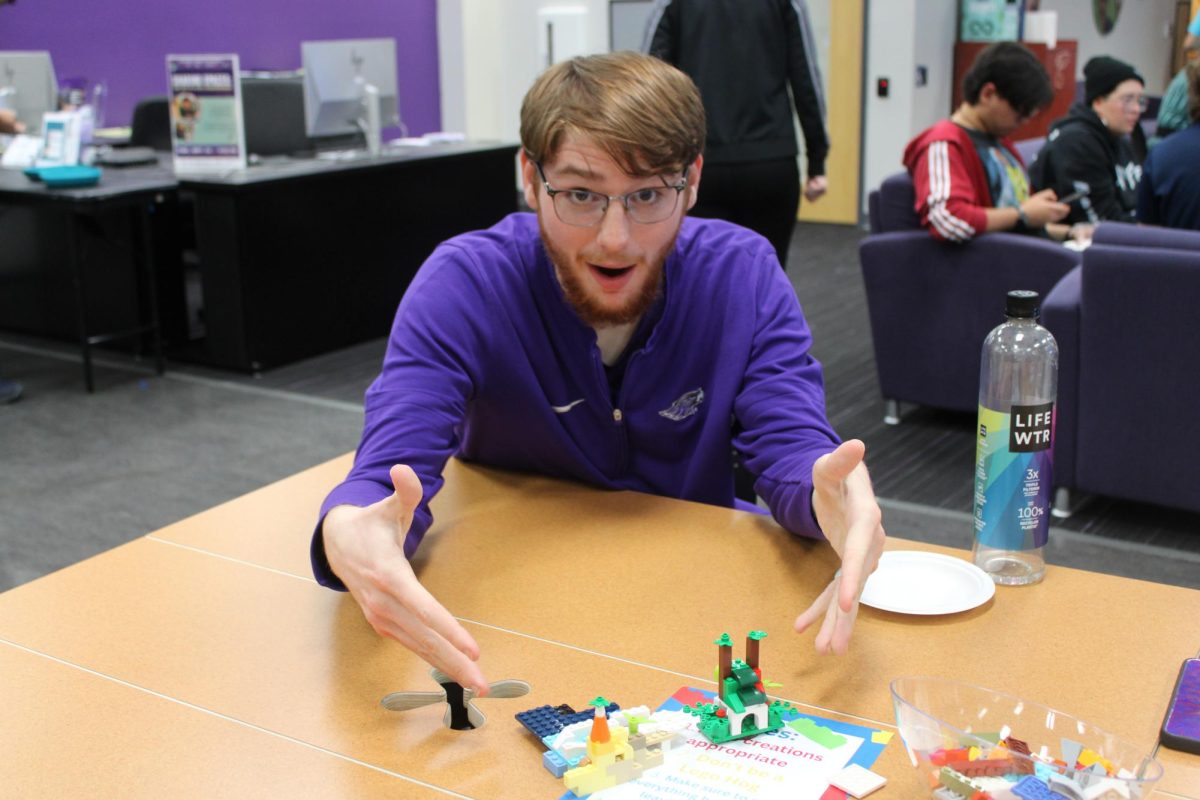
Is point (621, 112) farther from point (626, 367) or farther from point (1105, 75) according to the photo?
point (1105, 75)

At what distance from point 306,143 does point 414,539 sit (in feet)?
15.3

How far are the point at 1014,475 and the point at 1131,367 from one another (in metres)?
2.05

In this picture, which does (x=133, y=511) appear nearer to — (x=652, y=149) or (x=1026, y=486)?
(x=652, y=149)

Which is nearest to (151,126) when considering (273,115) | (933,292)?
(273,115)

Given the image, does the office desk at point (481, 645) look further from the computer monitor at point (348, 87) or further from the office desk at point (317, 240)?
the computer monitor at point (348, 87)

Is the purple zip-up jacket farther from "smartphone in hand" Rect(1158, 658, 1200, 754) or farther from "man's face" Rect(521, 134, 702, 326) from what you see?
"smartphone in hand" Rect(1158, 658, 1200, 754)

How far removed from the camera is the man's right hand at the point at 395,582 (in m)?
1.12

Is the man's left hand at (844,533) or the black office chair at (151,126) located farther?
the black office chair at (151,126)

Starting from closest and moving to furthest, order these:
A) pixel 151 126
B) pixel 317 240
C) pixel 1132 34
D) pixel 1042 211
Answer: pixel 1042 211
pixel 317 240
pixel 151 126
pixel 1132 34

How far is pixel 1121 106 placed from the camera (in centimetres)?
448

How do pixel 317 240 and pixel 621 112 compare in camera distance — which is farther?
pixel 317 240

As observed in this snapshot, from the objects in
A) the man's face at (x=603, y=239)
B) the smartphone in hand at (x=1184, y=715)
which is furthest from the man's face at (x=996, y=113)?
the smartphone in hand at (x=1184, y=715)

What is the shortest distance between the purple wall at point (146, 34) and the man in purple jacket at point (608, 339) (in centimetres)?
601

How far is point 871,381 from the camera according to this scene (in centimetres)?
462
